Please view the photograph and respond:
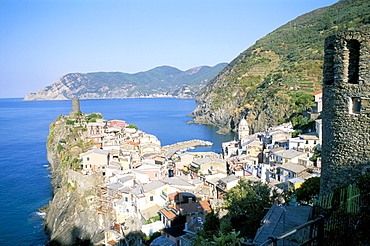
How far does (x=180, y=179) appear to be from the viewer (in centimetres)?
2173

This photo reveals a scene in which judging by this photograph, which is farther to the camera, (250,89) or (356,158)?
(250,89)

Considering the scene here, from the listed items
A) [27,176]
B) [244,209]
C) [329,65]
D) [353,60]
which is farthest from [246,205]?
[27,176]

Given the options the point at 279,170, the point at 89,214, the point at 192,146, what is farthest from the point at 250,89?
the point at 89,214

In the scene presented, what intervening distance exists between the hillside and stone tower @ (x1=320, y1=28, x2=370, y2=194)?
138 feet

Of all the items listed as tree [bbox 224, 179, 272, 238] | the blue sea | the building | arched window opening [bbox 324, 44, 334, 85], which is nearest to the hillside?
the blue sea

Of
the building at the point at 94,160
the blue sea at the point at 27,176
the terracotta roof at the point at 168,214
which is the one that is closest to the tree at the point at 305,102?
the blue sea at the point at 27,176

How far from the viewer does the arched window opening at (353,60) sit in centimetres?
492

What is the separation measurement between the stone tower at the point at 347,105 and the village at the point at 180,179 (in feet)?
28.8

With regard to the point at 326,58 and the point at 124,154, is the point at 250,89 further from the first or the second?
the point at 326,58

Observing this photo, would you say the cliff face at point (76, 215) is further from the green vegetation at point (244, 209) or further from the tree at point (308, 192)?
the tree at point (308, 192)

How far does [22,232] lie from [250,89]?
212ft

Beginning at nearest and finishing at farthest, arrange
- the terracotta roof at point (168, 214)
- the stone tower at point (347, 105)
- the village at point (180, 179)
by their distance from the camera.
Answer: the stone tower at point (347, 105), the terracotta roof at point (168, 214), the village at point (180, 179)

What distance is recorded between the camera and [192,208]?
16656 millimetres

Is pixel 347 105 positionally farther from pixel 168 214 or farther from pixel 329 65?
pixel 168 214
